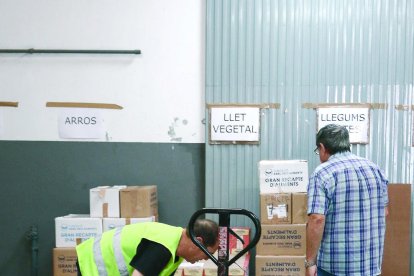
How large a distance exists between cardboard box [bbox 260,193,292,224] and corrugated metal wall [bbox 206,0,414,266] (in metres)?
0.40

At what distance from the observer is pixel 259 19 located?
3.13m

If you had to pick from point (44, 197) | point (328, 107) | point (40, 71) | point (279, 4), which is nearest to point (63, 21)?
point (40, 71)

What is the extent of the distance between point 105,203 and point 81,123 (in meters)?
0.74

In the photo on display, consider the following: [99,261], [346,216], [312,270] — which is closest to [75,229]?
Result: [99,261]

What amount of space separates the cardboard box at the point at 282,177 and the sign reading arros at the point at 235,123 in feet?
1.35

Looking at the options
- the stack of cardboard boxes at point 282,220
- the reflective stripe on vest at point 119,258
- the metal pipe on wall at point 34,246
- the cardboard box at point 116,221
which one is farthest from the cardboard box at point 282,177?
the metal pipe on wall at point 34,246

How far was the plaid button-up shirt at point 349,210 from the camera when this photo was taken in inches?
83.0

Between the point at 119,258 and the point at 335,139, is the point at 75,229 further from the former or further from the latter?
the point at 335,139

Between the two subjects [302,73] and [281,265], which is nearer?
[281,265]

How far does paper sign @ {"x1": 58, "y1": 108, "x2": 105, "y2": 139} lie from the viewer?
3312mm

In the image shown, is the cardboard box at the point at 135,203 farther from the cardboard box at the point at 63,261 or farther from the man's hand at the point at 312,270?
the man's hand at the point at 312,270

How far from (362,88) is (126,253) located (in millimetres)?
2156

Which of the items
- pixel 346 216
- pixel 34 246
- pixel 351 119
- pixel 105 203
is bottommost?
pixel 34 246

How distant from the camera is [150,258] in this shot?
160 cm
